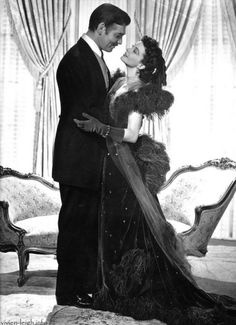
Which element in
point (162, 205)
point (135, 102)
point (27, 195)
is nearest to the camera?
point (135, 102)

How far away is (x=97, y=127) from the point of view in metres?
2.65

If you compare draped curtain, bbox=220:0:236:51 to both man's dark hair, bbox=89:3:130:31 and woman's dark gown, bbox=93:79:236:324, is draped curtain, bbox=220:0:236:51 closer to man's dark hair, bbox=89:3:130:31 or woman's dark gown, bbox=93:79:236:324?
man's dark hair, bbox=89:3:130:31

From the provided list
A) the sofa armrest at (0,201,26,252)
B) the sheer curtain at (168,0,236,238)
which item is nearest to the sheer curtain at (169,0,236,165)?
the sheer curtain at (168,0,236,238)

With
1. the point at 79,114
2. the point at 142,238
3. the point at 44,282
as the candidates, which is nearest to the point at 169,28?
the point at 79,114

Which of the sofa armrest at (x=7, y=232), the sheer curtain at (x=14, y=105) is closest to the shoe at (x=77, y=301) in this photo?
the sofa armrest at (x=7, y=232)

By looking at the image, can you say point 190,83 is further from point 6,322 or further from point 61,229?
point 6,322

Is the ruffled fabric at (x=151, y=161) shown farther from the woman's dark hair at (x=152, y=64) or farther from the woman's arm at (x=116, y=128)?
the woman's dark hair at (x=152, y=64)

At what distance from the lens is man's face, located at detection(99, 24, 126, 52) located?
2.66 meters

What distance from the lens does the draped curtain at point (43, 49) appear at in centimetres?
275

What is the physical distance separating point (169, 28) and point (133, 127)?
0.59 m

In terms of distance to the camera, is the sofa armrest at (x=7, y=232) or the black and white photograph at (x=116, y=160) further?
the sofa armrest at (x=7, y=232)

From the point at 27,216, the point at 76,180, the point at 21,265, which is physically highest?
the point at 76,180

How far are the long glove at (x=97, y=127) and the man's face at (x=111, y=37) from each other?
381 mm

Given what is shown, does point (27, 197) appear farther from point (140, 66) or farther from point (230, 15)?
point (230, 15)
